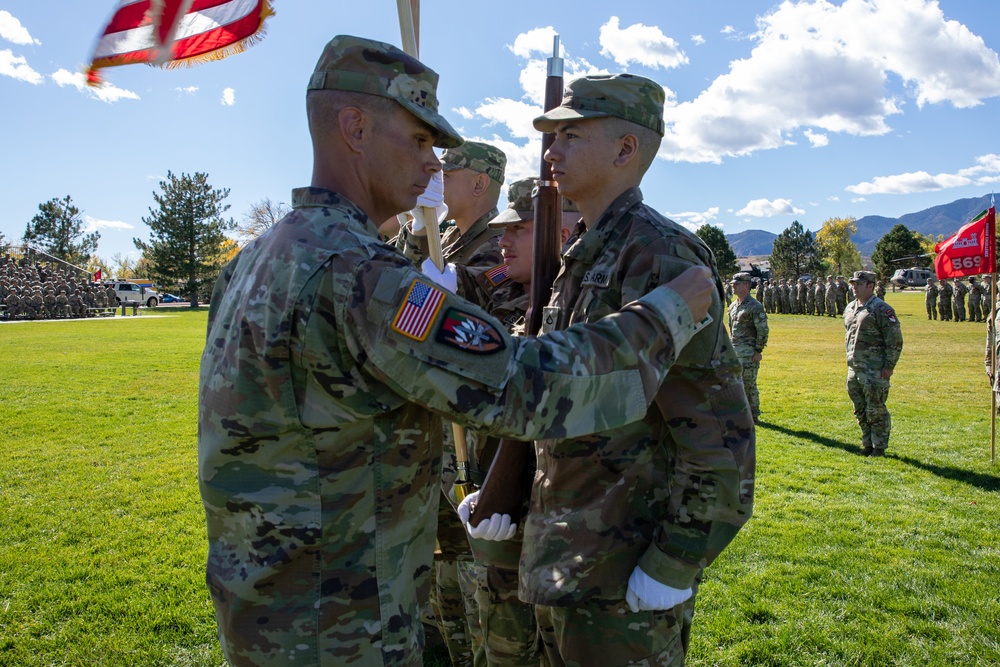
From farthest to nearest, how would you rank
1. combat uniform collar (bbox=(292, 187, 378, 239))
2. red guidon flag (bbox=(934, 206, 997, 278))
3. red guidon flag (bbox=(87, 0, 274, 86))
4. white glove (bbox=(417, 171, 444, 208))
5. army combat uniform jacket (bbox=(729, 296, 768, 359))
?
army combat uniform jacket (bbox=(729, 296, 768, 359)) < red guidon flag (bbox=(934, 206, 997, 278)) < white glove (bbox=(417, 171, 444, 208)) < red guidon flag (bbox=(87, 0, 274, 86)) < combat uniform collar (bbox=(292, 187, 378, 239))

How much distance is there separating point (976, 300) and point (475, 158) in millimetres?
38334

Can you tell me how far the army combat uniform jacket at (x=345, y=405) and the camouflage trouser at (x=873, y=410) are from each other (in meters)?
9.37

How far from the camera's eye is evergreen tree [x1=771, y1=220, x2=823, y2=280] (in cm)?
8712

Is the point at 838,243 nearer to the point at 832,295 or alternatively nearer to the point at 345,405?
the point at 832,295

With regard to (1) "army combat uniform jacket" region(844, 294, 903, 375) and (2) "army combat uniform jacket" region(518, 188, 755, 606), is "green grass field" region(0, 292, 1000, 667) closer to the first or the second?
(1) "army combat uniform jacket" region(844, 294, 903, 375)

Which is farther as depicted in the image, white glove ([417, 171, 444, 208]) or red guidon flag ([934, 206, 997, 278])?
red guidon flag ([934, 206, 997, 278])

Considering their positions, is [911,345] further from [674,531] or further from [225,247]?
[225,247]

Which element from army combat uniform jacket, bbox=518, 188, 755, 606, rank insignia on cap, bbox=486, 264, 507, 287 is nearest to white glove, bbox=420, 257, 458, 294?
rank insignia on cap, bbox=486, 264, 507, 287

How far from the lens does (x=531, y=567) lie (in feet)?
7.88

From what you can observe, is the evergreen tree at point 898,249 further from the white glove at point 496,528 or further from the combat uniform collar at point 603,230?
the white glove at point 496,528

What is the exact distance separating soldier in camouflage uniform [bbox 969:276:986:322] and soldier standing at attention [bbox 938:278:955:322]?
3.24ft

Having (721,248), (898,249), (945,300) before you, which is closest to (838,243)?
(898,249)

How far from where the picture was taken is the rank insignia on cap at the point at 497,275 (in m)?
4.03

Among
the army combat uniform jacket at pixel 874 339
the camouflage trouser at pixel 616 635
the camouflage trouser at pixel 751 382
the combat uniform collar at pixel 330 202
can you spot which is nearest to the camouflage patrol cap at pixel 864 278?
the army combat uniform jacket at pixel 874 339
